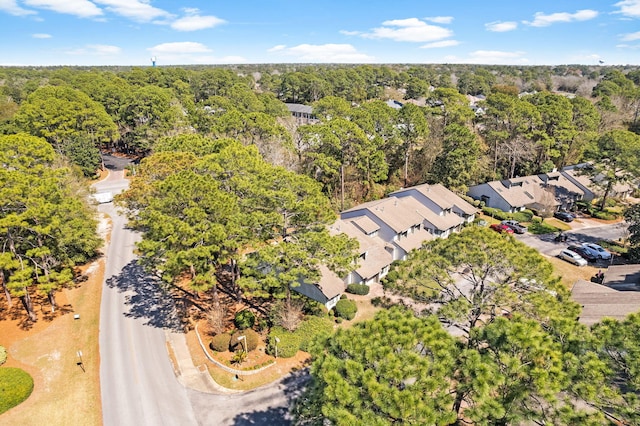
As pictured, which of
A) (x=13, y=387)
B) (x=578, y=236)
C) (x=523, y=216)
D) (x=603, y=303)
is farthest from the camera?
(x=523, y=216)

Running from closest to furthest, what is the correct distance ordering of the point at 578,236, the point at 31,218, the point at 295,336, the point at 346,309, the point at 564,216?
the point at 31,218
the point at 295,336
the point at 346,309
the point at 578,236
the point at 564,216

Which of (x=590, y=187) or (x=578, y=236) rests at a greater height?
(x=590, y=187)

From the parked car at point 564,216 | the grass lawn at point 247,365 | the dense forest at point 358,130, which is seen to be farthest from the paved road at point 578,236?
the grass lawn at point 247,365

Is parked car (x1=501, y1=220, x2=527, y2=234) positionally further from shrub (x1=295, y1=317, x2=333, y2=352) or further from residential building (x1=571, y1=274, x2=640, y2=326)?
shrub (x1=295, y1=317, x2=333, y2=352)

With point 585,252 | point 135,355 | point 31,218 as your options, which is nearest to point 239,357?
point 135,355

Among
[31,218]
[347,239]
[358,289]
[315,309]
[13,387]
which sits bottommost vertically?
[358,289]

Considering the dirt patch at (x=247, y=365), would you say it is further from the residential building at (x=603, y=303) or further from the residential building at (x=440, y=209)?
the residential building at (x=440, y=209)

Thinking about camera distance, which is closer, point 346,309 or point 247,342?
point 247,342

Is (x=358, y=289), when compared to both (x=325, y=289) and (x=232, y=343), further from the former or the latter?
(x=232, y=343)

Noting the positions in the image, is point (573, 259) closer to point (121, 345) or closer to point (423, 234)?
point (423, 234)
